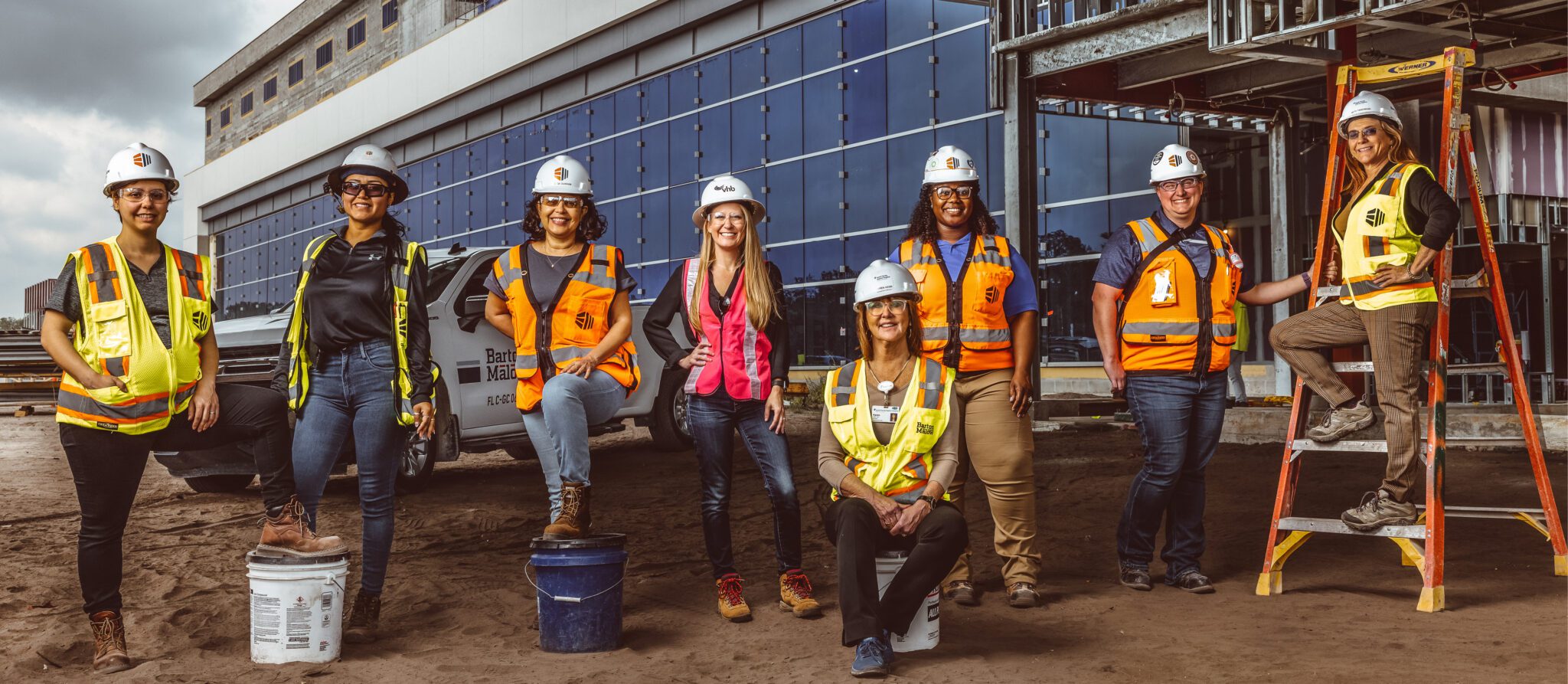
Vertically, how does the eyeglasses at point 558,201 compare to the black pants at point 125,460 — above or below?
above

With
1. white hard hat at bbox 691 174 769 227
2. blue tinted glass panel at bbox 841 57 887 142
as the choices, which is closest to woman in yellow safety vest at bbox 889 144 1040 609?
Answer: white hard hat at bbox 691 174 769 227

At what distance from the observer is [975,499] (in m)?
9.31

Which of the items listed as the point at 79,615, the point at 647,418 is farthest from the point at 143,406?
the point at 647,418

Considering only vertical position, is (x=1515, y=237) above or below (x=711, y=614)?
above

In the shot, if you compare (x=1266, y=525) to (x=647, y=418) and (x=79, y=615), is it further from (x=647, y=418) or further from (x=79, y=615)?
(x=79, y=615)

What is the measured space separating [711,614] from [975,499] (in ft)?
11.6

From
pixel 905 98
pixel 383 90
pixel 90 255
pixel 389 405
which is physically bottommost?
pixel 389 405

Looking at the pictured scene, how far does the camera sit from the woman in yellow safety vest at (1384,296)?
5.63 m

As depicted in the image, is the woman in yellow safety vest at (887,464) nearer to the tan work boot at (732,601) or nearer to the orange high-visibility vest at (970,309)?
the orange high-visibility vest at (970,309)

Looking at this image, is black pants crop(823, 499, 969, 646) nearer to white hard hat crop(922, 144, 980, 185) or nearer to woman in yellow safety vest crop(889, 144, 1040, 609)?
woman in yellow safety vest crop(889, 144, 1040, 609)

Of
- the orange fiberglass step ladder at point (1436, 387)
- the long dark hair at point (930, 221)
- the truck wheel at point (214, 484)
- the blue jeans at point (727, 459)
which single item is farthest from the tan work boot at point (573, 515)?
the truck wheel at point (214, 484)

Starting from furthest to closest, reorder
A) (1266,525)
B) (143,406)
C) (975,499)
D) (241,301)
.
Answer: (241,301) < (975,499) < (1266,525) < (143,406)

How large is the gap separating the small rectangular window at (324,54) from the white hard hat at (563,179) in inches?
1593

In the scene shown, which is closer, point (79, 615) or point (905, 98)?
point (79, 615)
